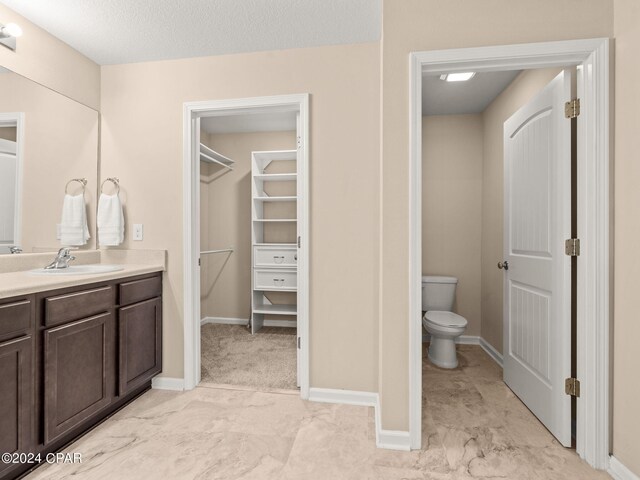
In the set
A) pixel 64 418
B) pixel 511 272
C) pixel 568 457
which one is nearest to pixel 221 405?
pixel 64 418

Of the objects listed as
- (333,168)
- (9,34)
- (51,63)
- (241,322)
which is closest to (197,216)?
(333,168)

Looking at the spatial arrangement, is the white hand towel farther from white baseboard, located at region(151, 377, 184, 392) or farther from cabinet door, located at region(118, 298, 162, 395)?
white baseboard, located at region(151, 377, 184, 392)

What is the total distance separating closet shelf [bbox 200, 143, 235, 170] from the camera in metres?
3.31

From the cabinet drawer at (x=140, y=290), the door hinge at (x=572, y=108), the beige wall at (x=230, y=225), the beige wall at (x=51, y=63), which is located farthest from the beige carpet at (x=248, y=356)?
the door hinge at (x=572, y=108)

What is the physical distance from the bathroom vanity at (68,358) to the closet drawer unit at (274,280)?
1.46 metres

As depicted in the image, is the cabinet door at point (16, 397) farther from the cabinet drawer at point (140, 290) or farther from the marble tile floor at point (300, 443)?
the cabinet drawer at point (140, 290)

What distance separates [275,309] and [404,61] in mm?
2843

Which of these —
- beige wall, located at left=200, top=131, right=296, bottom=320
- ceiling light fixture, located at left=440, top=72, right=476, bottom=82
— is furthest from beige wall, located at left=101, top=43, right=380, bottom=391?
beige wall, located at left=200, top=131, right=296, bottom=320

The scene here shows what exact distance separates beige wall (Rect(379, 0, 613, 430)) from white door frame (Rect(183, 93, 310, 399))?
65 centimetres

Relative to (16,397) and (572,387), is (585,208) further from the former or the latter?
(16,397)

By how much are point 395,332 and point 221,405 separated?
1.27 meters

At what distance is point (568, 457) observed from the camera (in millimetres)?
1583

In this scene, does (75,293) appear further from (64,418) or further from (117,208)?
(117,208)

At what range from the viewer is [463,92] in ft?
9.27
